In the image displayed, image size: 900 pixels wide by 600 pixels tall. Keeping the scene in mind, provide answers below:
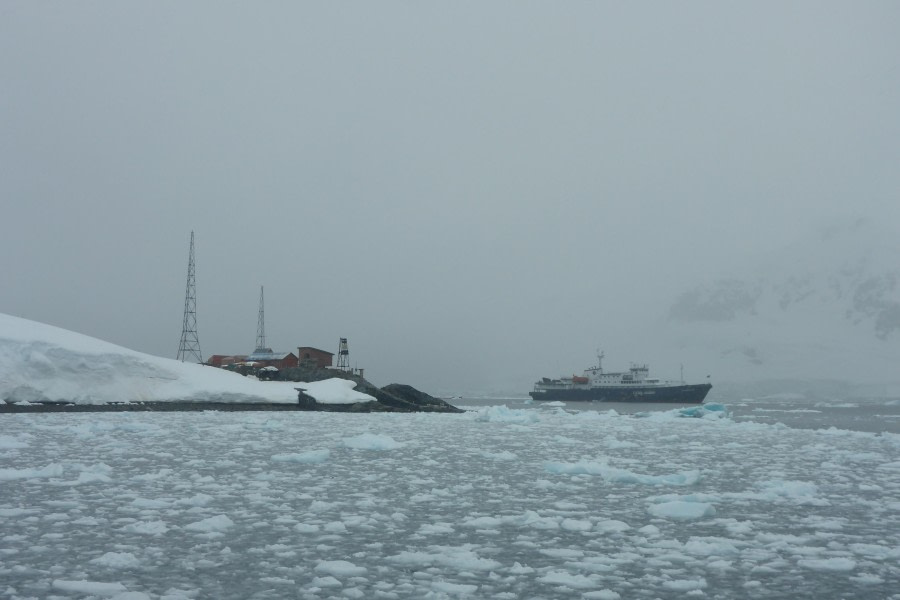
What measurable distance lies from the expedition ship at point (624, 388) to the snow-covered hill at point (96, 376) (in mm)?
55184

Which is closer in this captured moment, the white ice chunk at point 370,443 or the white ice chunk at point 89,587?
the white ice chunk at point 89,587

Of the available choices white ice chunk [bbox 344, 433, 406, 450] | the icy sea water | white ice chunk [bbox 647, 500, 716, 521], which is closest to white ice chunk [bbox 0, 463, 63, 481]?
the icy sea water

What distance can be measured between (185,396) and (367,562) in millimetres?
39291

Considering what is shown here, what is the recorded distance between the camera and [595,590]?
5.81 metres

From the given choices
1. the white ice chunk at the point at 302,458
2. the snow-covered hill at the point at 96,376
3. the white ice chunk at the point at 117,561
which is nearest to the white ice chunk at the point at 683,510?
the white ice chunk at the point at 117,561

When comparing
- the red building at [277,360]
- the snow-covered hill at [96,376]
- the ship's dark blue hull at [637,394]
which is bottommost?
the ship's dark blue hull at [637,394]

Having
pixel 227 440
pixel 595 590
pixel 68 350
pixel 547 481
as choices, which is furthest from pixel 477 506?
pixel 68 350

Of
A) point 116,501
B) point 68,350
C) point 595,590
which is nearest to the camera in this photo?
point 595,590

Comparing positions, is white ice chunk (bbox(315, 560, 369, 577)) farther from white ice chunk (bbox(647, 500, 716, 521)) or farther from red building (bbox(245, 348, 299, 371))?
red building (bbox(245, 348, 299, 371))

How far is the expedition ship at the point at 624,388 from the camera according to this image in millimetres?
87562

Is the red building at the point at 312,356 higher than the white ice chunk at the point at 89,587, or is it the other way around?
the red building at the point at 312,356

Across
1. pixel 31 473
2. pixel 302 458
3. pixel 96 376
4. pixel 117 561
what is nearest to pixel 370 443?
pixel 302 458

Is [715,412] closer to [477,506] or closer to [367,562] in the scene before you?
[477,506]

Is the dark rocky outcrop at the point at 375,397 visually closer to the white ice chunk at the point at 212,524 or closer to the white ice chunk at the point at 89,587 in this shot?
the white ice chunk at the point at 212,524
